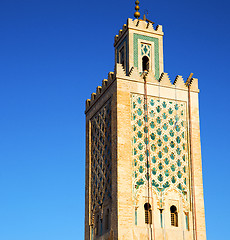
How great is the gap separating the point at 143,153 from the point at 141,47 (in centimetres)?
478

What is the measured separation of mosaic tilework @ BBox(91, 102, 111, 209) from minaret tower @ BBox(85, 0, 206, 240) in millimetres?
37

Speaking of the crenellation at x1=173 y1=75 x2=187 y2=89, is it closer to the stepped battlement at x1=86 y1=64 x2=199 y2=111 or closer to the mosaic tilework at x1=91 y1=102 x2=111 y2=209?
the stepped battlement at x1=86 y1=64 x2=199 y2=111

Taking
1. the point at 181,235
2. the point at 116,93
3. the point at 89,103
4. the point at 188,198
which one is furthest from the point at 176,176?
the point at 89,103

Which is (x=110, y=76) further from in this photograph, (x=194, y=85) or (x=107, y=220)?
(x=107, y=220)

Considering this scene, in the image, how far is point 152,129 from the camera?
2061cm

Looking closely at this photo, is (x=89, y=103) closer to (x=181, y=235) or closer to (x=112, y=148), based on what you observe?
(x=112, y=148)

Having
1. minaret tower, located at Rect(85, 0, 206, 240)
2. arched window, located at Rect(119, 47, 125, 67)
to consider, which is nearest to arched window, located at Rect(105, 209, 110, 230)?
Result: minaret tower, located at Rect(85, 0, 206, 240)

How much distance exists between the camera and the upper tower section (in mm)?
22094

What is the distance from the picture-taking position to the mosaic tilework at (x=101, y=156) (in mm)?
20422

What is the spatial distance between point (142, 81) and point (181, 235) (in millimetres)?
5956

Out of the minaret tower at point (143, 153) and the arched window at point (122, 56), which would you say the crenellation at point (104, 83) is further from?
the arched window at point (122, 56)

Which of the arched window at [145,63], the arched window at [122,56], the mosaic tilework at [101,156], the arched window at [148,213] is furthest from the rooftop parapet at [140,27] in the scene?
the arched window at [148,213]

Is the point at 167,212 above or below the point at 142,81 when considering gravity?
below

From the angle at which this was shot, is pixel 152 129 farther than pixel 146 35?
No
